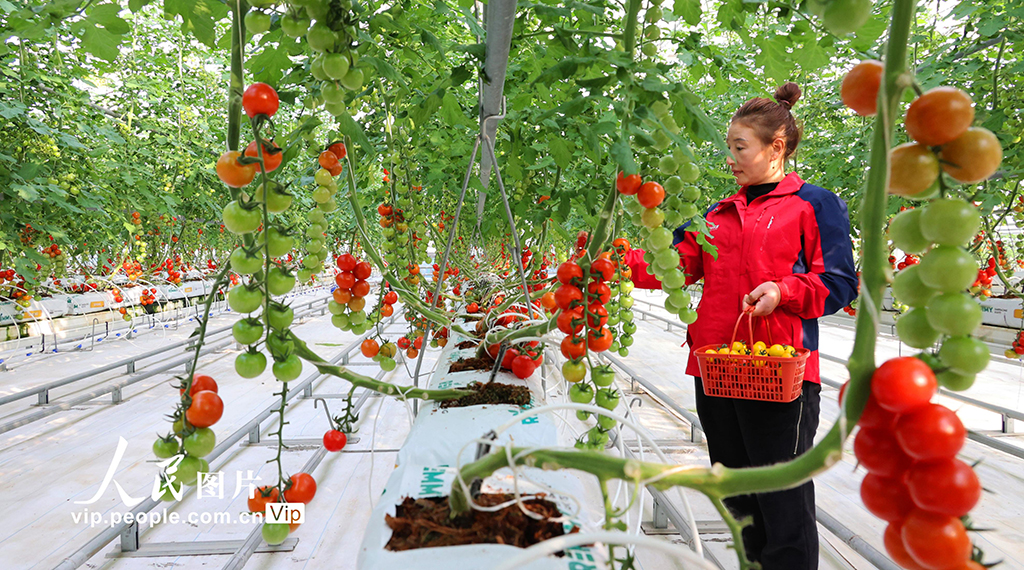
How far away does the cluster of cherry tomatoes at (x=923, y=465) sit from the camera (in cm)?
28

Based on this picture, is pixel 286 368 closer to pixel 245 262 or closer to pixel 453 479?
pixel 245 262

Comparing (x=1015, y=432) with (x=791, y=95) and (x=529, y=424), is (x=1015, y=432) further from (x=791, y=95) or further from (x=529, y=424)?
(x=529, y=424)

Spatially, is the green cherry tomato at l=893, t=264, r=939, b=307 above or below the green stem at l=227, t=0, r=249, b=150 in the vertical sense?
below

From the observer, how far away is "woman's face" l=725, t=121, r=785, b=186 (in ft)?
4.65

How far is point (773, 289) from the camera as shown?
1263mm

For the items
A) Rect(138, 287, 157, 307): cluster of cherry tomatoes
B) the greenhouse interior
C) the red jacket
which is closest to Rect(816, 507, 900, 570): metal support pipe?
the greenhouse interior

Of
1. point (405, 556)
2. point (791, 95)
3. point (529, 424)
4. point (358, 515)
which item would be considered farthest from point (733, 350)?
point (358, 515)

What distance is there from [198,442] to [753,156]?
143cm

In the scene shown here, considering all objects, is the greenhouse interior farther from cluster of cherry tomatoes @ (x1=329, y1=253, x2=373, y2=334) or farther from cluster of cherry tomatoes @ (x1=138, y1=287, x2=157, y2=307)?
cluster of cherry tomatoes @ (x1=138, y1=287, x2=157, y2=307)

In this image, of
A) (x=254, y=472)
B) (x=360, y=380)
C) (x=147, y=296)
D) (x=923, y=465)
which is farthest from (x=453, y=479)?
(x=147, y=296)

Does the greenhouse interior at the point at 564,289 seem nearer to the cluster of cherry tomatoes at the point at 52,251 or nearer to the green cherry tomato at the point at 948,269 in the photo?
the green cherry tomato at the point at 948,269

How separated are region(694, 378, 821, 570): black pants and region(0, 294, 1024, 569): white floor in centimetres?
40

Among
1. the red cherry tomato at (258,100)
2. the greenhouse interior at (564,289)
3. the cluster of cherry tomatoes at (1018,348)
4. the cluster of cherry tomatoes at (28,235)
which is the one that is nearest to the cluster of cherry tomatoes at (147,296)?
the greenhouse interior at (564,289)

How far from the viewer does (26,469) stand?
106 inches
